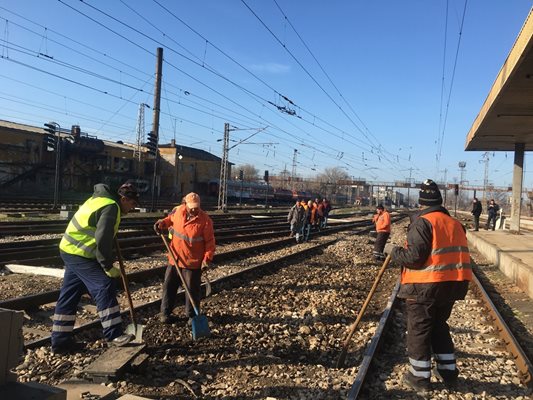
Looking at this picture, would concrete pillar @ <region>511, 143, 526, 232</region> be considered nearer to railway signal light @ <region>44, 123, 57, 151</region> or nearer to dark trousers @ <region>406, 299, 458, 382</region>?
dark trousers @ <region>406, 299, 458, 382</region>

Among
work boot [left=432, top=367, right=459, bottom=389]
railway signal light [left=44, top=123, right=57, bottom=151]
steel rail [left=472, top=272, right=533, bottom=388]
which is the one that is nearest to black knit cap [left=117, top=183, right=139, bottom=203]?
work boot [left=432, top=367, right=459, bottom=389]

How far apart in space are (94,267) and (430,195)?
3470 mm

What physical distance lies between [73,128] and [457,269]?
46025 mm

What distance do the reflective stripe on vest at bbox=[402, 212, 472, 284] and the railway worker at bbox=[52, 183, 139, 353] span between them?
119 inches

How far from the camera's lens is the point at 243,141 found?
39.4m

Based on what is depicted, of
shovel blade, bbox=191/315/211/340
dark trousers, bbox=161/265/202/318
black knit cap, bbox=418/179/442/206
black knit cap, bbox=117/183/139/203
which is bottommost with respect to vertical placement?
shovel blade, bbox=191/315/211/340

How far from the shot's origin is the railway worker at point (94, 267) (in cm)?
485

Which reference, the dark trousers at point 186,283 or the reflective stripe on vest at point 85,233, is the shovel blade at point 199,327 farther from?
the reflective stripe on vest at point 85,233

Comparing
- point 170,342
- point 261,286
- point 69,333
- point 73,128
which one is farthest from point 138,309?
point 73,128

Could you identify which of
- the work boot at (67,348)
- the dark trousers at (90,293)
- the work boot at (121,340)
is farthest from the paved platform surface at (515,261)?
the work boot at (67,348)

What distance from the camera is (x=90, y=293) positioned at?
496 cm

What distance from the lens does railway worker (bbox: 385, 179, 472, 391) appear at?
454 cm

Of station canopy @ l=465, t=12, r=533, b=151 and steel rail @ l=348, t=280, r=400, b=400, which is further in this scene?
station canopy @ l=465, t=12, r=533, b=151

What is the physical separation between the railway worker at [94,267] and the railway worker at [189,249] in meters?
1.38
